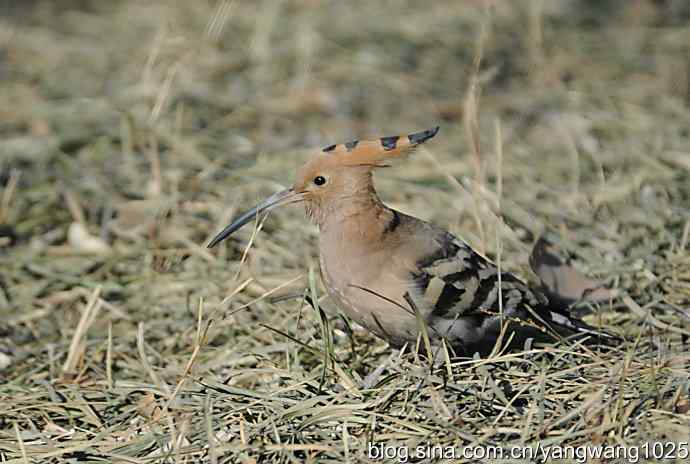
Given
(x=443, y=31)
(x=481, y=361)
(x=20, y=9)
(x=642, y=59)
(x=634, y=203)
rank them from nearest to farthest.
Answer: (x=481, y=361) < (x=634, y=203) < (x=642, y=59) < (x=443, y=31) < (x=20, y=9)

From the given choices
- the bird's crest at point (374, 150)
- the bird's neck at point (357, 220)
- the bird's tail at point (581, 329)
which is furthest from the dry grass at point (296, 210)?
the bird's crest at point (374, 150)

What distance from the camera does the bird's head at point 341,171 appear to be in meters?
3.06

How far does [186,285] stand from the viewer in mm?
3750

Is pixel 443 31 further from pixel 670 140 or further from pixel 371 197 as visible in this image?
pixel 371 197

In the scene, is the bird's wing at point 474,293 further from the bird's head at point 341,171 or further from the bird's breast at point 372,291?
the bird's head at point 341,171

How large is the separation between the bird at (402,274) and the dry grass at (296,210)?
113 mm

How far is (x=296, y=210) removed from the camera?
168 inches

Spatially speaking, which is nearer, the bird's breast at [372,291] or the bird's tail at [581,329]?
the bird's breast at [372,291]

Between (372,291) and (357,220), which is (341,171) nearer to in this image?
(357,220)

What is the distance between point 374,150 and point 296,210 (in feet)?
4.06

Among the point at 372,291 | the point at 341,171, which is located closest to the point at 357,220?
the point at 341,171

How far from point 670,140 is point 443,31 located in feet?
6.48

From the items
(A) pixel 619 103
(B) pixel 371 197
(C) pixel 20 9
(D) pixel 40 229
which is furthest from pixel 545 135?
(C) pixel 20 9

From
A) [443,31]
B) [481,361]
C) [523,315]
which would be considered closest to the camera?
[481,361]
